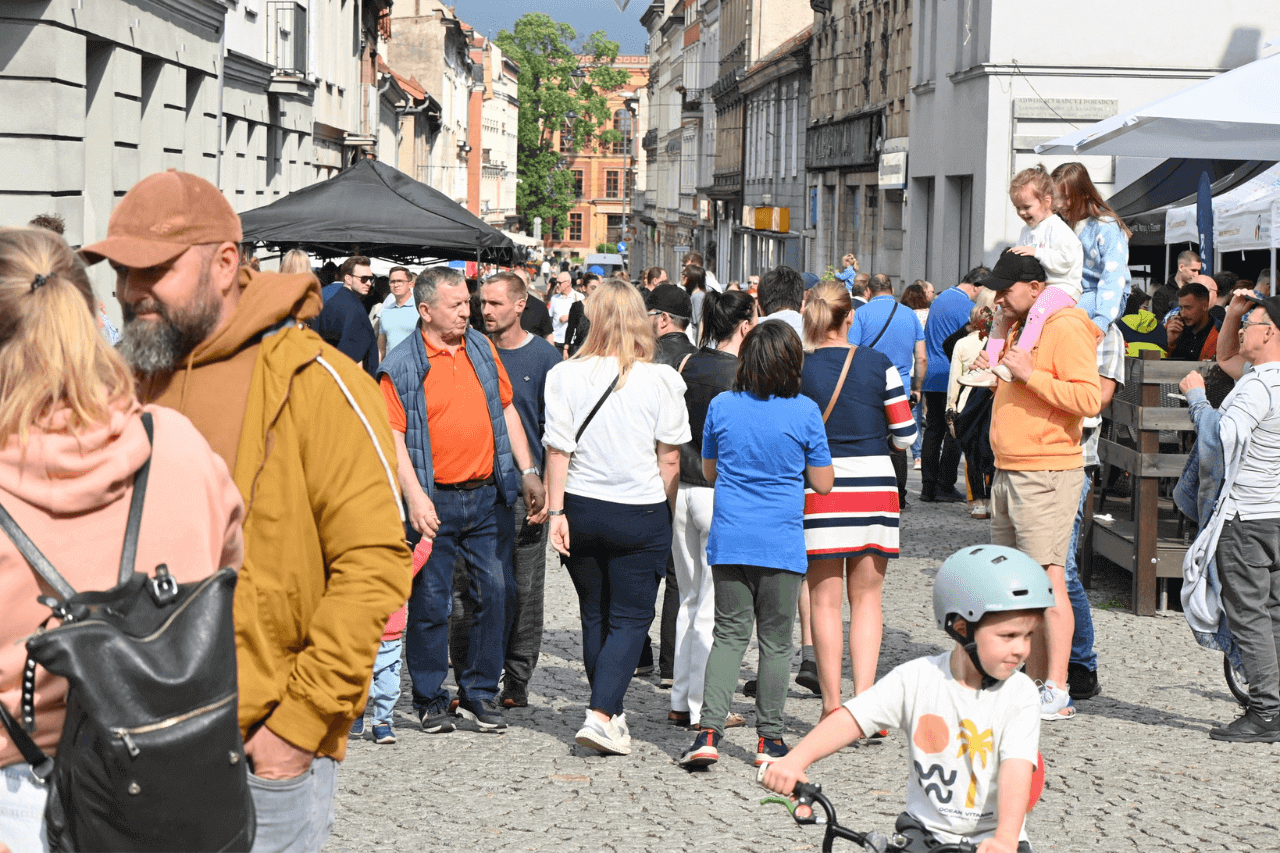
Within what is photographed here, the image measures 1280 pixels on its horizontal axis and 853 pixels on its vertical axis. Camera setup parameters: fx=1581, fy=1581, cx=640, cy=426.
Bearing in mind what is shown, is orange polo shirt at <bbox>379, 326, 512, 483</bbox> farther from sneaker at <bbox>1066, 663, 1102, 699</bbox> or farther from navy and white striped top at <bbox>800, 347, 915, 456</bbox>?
sneaker at <bbox>1066, 663, 1102, 699</bbox>

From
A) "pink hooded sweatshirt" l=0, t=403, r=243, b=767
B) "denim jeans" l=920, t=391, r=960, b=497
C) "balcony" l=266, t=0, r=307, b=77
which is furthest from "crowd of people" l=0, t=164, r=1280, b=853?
"balcony" l=266, t=0, r=307, b=77

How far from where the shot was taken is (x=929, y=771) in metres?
3.52

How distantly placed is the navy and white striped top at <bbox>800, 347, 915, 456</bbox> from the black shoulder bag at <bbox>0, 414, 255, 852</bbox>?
462cm

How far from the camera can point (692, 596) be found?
283 inches

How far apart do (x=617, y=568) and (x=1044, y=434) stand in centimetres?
191

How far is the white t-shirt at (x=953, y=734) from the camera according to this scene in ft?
11.3

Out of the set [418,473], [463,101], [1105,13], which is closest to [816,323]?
[418,473]

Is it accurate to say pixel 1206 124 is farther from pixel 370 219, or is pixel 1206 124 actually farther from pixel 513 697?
pixel 513 697

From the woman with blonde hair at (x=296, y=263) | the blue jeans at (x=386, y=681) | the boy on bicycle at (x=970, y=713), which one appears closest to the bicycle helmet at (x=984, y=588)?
the boy on bicycle at (x=970, y=713)

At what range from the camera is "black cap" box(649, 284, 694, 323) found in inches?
353

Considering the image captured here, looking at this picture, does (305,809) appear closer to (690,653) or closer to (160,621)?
(160,621)

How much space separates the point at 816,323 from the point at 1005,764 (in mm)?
3703

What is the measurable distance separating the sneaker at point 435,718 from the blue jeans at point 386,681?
0.23 m

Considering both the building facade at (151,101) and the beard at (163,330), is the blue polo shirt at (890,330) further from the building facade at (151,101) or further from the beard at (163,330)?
the beard at (163,330)
